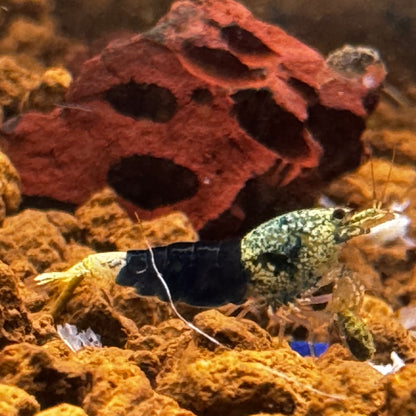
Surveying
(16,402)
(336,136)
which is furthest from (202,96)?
(16,402)

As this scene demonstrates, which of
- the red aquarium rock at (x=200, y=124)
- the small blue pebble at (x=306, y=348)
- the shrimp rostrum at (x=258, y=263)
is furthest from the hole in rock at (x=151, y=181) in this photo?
the small blue pebble at (x=306, y=348)

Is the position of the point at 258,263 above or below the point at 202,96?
below

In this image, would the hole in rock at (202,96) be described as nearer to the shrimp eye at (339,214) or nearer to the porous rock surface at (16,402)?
the shrimp eye at (339,214)

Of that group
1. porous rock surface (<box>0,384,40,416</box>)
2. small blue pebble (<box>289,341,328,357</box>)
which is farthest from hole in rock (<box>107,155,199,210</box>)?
porous rock surface (<box>0,384,40,416</box>)

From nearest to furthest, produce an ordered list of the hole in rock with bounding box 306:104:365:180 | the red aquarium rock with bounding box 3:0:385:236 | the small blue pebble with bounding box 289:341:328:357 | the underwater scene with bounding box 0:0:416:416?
the underwater scene with bounding box 0:0:416:416 < the small blue pebble with bounding box 289:341:328:357 < the red aquarium rock with bounding box 3:0:385:236 < the hole in rock with bounding box 306:104:365:180

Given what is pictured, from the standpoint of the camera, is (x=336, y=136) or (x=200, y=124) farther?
(x=336, y=136)

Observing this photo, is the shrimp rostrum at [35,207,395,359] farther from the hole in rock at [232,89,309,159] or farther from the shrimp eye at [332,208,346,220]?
the hole in rock at [232,89,309,159]

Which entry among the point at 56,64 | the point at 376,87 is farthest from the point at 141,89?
the point at 56,64

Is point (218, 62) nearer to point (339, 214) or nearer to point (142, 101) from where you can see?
point (142, 101)
